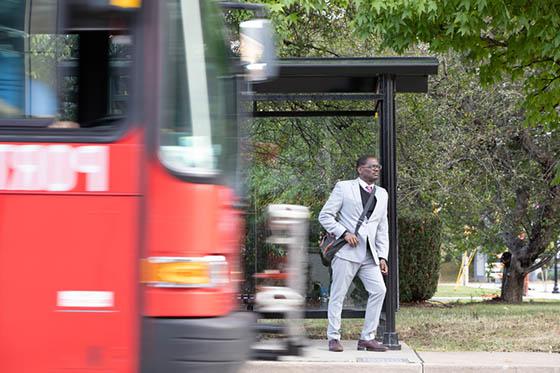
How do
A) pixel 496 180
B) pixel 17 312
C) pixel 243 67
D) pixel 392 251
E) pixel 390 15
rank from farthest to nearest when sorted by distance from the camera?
pixel 496 180
pixel 390 15
pixel 392 251
pixel 243 67
pixel 17 312

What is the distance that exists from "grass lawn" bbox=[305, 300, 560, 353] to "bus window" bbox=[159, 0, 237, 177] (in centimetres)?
598

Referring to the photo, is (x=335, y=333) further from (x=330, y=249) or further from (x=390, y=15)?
(x=390, y=15)

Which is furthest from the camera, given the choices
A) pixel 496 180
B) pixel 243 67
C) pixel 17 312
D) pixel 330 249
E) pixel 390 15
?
pixel 496 180

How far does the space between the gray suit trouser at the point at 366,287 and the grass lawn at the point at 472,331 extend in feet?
2.85

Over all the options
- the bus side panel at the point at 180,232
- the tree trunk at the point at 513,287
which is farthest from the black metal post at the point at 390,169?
the tree trunk at the point at 513,287

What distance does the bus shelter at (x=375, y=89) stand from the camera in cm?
1063

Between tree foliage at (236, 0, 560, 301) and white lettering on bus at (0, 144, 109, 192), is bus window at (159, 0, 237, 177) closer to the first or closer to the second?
white lettering on bus at (0, 144, 109, 192)

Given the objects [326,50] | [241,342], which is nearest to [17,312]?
[241,342]

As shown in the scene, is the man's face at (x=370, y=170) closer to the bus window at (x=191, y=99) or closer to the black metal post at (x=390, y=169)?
the black metal post at (x=390, y=169)

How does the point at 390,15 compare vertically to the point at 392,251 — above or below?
above

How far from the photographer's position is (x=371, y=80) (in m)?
11.3

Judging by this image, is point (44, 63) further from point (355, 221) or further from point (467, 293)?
point (467, 293)

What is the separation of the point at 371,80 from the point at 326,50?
6.17 meters

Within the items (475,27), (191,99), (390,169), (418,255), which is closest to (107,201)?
(191,99)
